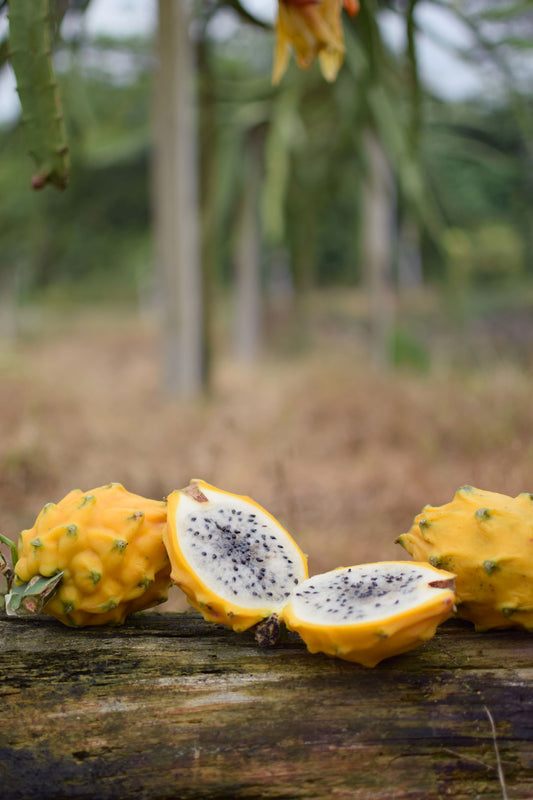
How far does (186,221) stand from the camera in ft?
17.5

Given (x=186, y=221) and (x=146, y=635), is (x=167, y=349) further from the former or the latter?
(x=146, y=635)

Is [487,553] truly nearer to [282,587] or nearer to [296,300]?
[282,587]

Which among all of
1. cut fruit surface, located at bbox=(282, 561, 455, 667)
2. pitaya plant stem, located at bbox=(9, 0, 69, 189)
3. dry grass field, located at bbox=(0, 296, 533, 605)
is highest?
pitaya plant stem, located at bbox=(9, 0, 69, 189)

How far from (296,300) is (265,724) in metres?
7.54

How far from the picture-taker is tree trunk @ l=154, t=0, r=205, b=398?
16.5 ft

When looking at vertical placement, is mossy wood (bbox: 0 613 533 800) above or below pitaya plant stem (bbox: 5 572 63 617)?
below

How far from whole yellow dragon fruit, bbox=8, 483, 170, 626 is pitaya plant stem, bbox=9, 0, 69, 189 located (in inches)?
23.6

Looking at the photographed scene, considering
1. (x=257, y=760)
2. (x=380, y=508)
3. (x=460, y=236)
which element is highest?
(x=460, y=236)

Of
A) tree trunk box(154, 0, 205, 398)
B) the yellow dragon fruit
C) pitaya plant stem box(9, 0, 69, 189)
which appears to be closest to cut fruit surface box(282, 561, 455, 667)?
the yellow dragon fruit

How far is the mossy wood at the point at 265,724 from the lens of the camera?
3.13 feet

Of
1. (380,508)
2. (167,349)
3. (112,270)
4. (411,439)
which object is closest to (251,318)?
(167,349)

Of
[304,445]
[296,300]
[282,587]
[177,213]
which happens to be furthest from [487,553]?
[296,300]

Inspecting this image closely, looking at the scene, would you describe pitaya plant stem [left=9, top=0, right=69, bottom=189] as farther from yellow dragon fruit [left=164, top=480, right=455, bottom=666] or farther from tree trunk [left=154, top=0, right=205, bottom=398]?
tree trunk [left=154, top=0, right=205, bottom=398]

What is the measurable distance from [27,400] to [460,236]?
4.61 m
